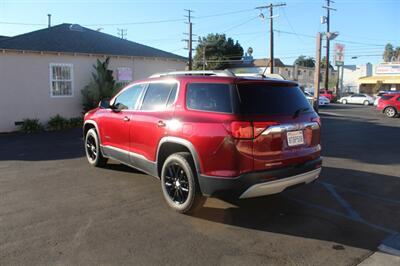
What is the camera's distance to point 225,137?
4.44 m

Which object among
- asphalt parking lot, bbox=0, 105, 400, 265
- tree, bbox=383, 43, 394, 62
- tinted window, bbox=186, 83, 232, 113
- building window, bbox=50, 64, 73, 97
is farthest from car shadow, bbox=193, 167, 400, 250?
tree, bbox=383, 43, 394, 62

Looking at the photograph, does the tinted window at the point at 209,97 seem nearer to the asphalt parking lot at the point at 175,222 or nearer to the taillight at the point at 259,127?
the taillight at the point at 259,127

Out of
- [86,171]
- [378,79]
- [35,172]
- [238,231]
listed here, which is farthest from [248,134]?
[378,79]

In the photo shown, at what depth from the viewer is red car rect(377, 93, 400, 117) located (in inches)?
935

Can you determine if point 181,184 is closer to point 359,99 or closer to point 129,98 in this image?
point 129,98

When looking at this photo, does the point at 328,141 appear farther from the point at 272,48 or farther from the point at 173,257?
the point at 272,48

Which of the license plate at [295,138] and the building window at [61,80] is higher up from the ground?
the building window at [61,80]

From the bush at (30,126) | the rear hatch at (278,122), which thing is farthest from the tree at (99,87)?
the rear hatch at (278,122)

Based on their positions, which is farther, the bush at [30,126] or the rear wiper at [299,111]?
the bush at [30,126]

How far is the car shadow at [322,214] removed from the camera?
4.58m

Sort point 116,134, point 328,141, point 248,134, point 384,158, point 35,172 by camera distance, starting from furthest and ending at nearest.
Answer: point 328,141, point 384,158, point 35,172, point 116,134, point 248,134

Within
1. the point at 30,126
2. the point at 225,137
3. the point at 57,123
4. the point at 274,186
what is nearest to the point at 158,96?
the point at 225,137

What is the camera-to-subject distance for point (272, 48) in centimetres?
3728

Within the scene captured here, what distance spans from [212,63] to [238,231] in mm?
73701
